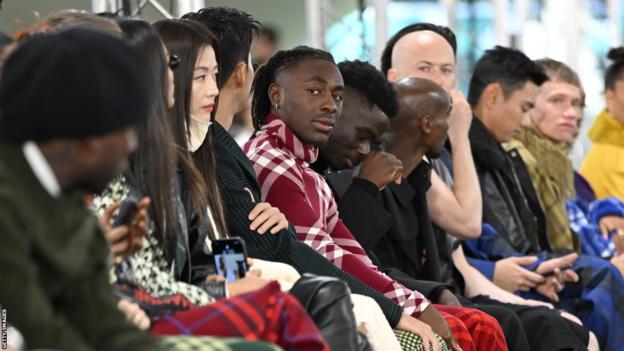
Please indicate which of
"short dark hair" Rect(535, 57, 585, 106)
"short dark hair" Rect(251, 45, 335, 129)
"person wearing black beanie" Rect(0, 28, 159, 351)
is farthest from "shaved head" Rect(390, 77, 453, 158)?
"person wearing black beanie" Rect(0, 28, 159, 351)

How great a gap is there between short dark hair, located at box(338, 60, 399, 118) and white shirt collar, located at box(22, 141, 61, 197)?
269 cm

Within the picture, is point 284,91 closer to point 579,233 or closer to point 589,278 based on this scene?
point 589,278

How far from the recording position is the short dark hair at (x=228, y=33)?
4.20 meters

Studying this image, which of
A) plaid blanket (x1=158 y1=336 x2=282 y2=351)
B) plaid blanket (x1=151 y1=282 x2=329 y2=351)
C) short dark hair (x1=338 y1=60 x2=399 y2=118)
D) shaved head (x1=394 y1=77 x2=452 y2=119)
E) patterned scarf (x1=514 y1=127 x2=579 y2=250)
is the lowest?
patterned scarf (x1=514 y1=127 x2=579 y2=250)

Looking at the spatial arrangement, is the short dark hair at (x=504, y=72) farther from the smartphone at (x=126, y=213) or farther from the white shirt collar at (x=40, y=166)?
the white shirt collar at (x=40, y=166)

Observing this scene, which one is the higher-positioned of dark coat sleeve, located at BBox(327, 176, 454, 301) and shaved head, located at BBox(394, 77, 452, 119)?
shaved head, located at BBox(394, 77, 452, 119)

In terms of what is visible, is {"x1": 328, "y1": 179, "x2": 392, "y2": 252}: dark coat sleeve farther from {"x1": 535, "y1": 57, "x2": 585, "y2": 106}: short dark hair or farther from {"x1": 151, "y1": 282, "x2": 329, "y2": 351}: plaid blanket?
{"x1": 535, "y1": 57, "x2": 585, "y2": 106}: short dark hair

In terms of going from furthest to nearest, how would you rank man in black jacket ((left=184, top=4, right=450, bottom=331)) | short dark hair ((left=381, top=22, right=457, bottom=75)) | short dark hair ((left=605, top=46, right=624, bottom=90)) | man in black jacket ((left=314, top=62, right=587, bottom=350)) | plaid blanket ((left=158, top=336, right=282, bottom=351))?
short dark hair ((left=605, top=46, right=624, bottom=90)), short dark hair ((left=381, top=22, right=457, bottom=75)), man in black jacket ((left=314, top=62, right=587, bottom=350)), man in black jacket ((left=184, top=4, right=450, bottom=331)), plaid blanket ((left=158, top=336, right=282, bottom=351))

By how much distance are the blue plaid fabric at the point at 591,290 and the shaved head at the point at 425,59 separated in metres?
0.73

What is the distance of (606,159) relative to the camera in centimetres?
720

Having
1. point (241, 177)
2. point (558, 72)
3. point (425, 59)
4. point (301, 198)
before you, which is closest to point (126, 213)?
point (241, 177)

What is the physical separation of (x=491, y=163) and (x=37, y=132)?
12.9 ft

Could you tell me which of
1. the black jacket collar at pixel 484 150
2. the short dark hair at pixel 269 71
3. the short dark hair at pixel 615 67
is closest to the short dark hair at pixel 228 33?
the short dark hair at pixel 269 71

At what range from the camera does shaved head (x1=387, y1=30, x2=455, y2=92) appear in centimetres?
602
